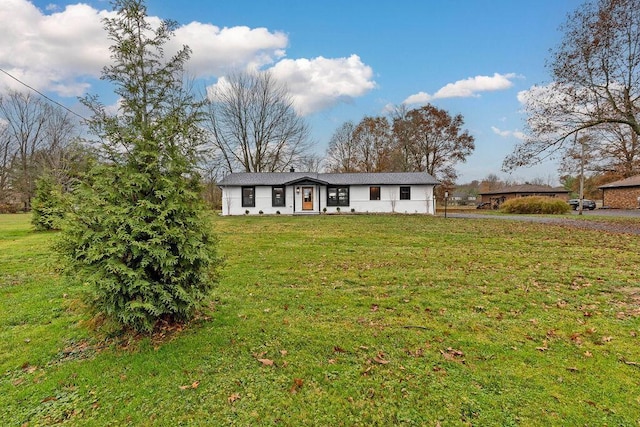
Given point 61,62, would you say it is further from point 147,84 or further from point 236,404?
point 236,404

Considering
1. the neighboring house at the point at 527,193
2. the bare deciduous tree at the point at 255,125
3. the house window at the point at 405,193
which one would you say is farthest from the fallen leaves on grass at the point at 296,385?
the neighboring house at the point at 527,193

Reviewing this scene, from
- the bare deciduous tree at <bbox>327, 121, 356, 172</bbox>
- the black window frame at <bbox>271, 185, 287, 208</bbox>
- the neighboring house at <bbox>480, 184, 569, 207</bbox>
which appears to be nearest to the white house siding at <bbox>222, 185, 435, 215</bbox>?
the black window frame at <bbox>271, 185, 287, 208</bbox>

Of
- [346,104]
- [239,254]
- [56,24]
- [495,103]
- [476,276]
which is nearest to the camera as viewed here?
[476,276]

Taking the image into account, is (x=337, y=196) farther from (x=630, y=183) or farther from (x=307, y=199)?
(x=630, y=183)

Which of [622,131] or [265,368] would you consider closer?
[265,368]

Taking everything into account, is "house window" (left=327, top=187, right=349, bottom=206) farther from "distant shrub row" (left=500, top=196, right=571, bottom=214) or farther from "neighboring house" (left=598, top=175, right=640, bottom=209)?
Answer: "neighboring house" (left=598, top=175, right=640, bottom=209)

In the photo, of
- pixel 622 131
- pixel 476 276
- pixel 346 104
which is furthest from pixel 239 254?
pixel 622 131

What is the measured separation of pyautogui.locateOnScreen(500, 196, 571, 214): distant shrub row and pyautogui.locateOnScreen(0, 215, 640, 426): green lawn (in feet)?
68.0

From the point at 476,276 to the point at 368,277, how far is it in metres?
2.05

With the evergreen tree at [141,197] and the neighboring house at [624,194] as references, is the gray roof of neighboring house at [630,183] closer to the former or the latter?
the neighboring house at [624,194]

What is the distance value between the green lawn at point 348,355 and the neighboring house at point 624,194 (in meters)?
32.8

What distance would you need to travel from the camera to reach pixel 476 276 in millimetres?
5637

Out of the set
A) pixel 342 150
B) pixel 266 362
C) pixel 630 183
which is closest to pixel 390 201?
pixel 342 150

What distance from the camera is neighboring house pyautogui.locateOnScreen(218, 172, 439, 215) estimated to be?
2222 centimetres
